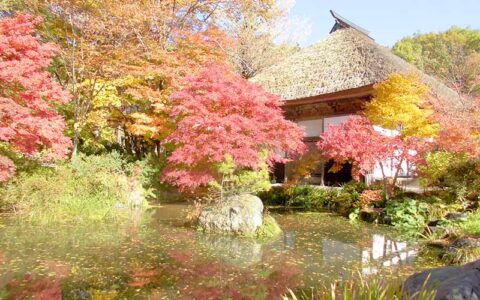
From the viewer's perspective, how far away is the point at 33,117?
370 inches

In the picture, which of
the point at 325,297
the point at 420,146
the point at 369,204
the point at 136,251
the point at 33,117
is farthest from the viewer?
the point at 369,204

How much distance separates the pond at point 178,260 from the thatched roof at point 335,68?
5287 millimetres

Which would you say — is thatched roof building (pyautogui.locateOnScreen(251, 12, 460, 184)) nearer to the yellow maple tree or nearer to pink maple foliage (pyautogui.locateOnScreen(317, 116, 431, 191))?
the yellow maple tree

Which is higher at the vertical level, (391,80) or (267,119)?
(391,80)

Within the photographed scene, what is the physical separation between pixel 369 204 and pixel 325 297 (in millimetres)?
8819

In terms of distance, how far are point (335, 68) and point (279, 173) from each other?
502 cm

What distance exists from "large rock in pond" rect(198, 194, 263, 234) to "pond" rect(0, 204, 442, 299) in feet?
1.08

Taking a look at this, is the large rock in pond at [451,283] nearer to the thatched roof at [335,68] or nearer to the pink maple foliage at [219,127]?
the pink maple foliage at [219,127]

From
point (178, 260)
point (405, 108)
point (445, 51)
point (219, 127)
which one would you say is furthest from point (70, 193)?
point (445, 51)

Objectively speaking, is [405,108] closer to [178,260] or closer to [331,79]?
[331,79]

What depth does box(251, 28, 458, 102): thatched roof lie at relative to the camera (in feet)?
43.2

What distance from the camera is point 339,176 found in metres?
15.5

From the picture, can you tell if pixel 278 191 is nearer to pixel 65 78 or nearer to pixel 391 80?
pixel 391 80

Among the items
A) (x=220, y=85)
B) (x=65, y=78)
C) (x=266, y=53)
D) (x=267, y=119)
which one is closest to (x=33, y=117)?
(x=220, y=85)
